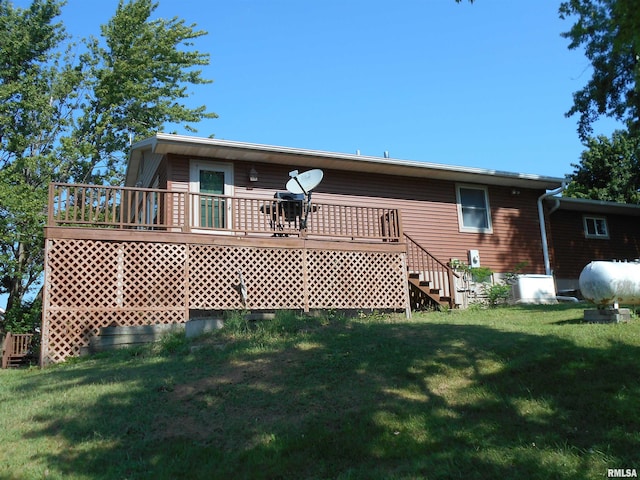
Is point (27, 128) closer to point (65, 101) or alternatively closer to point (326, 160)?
point (65, 101)

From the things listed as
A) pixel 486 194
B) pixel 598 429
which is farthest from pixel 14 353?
pixel 598 429

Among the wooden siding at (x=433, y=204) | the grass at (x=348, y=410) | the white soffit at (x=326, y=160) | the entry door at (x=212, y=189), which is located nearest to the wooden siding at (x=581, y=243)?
the wooden siding at (x=433, y=204)

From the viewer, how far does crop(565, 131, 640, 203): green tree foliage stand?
26.4 metres

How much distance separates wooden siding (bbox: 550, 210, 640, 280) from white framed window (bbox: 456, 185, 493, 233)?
2.53 meters

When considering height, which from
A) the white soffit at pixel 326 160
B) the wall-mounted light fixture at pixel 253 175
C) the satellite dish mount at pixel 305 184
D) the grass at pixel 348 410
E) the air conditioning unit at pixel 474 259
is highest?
the white soffit at pixel 326 160

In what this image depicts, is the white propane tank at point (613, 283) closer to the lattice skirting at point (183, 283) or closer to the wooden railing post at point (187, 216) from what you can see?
the lattice skirting at point (183, 283)

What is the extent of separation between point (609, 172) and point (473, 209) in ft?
50.3

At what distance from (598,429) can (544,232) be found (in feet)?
40.3

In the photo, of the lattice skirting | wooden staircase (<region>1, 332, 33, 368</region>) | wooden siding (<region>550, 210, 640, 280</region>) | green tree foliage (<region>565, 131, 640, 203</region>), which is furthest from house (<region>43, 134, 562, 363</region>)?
green tree foliage (<region>565, 131, 640, 203</region>)

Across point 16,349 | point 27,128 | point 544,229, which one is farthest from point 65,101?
point 544,229

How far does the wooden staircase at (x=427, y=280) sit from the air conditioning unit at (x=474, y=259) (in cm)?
84

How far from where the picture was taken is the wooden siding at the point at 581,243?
17.7 metres

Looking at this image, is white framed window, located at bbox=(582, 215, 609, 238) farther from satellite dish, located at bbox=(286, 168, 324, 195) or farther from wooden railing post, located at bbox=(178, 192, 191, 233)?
wooden railing post, located at bbox=(178, 192, 191, 233)

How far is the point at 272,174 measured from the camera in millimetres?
13164
